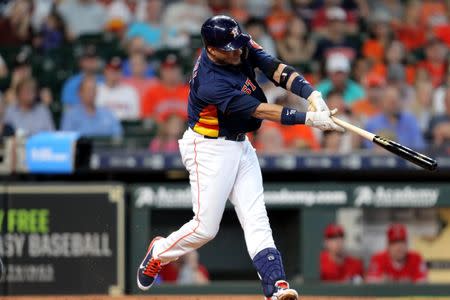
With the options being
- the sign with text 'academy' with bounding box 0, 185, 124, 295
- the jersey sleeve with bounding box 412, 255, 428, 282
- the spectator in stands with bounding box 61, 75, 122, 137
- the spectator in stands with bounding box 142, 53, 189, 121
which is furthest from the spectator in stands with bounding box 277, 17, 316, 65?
the sign with text 'academy' with bounding box 0, 185, 124, 295

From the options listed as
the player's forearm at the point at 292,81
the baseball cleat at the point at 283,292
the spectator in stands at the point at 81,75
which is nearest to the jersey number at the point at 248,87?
the player's forearm at the point at 292,81

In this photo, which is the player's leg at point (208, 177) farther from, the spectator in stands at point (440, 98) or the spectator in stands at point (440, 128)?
the spectator in stands at point (440, 98)

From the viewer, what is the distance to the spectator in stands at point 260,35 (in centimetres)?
1201

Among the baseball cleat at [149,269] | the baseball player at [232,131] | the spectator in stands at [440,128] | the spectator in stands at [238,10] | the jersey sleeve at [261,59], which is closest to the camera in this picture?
the baseball player at [232,131]

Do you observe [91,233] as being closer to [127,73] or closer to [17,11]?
[127,73]

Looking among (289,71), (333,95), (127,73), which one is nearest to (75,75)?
(127,73)

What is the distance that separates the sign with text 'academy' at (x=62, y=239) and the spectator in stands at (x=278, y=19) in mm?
4066

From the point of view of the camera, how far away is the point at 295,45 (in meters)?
12.2

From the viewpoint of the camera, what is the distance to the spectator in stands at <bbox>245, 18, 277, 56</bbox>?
39.4 ft

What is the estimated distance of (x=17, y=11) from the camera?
1221 cm

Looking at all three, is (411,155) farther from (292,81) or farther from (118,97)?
(118,97)

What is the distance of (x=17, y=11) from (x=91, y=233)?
4313 mm

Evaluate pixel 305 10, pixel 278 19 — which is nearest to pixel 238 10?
pixel 278 19

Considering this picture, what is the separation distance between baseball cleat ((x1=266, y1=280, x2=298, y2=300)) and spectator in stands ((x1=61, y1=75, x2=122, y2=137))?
4.87 metres
